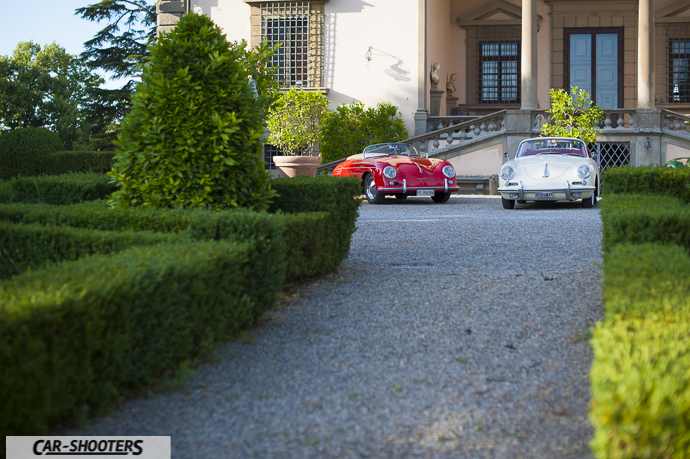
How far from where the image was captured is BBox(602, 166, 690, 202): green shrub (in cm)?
675

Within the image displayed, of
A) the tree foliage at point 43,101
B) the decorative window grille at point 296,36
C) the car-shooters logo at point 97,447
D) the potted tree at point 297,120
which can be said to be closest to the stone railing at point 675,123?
the potted tree at point 297,120

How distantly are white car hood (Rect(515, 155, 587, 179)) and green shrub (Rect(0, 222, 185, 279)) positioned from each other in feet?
28.4

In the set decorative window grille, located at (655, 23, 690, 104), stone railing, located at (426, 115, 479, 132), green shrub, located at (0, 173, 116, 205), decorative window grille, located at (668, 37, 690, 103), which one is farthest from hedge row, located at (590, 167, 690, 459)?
decorative window grille, located at (668, 37, 690, 103)

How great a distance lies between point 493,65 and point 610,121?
5881 mm

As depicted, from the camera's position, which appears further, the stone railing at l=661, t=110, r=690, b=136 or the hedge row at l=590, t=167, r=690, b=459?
the stone railing at l=661, t=110, r=690, b=136

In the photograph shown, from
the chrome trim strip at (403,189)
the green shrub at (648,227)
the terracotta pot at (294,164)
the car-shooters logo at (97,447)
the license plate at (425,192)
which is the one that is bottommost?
the car-shooters logo at (97,447)

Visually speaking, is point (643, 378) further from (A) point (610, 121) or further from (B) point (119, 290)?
(A) point (610, 121)

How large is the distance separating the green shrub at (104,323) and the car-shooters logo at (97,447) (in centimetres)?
8

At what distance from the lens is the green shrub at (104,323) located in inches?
94.1

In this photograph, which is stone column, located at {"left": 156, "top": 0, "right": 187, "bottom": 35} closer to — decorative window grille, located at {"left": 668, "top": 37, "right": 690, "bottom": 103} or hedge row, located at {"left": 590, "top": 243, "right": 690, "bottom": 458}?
decorative window grille, located at {"left": 668, "top": 37, "right": 690, "bottom": 103}

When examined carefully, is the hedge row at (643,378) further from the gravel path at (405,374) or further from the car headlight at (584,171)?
the car headlight at (584,171)

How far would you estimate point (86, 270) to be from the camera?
3.08 meters

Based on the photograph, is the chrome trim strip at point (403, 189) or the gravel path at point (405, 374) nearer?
the gravel path at point (405, 374)

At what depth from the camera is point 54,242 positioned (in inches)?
167
